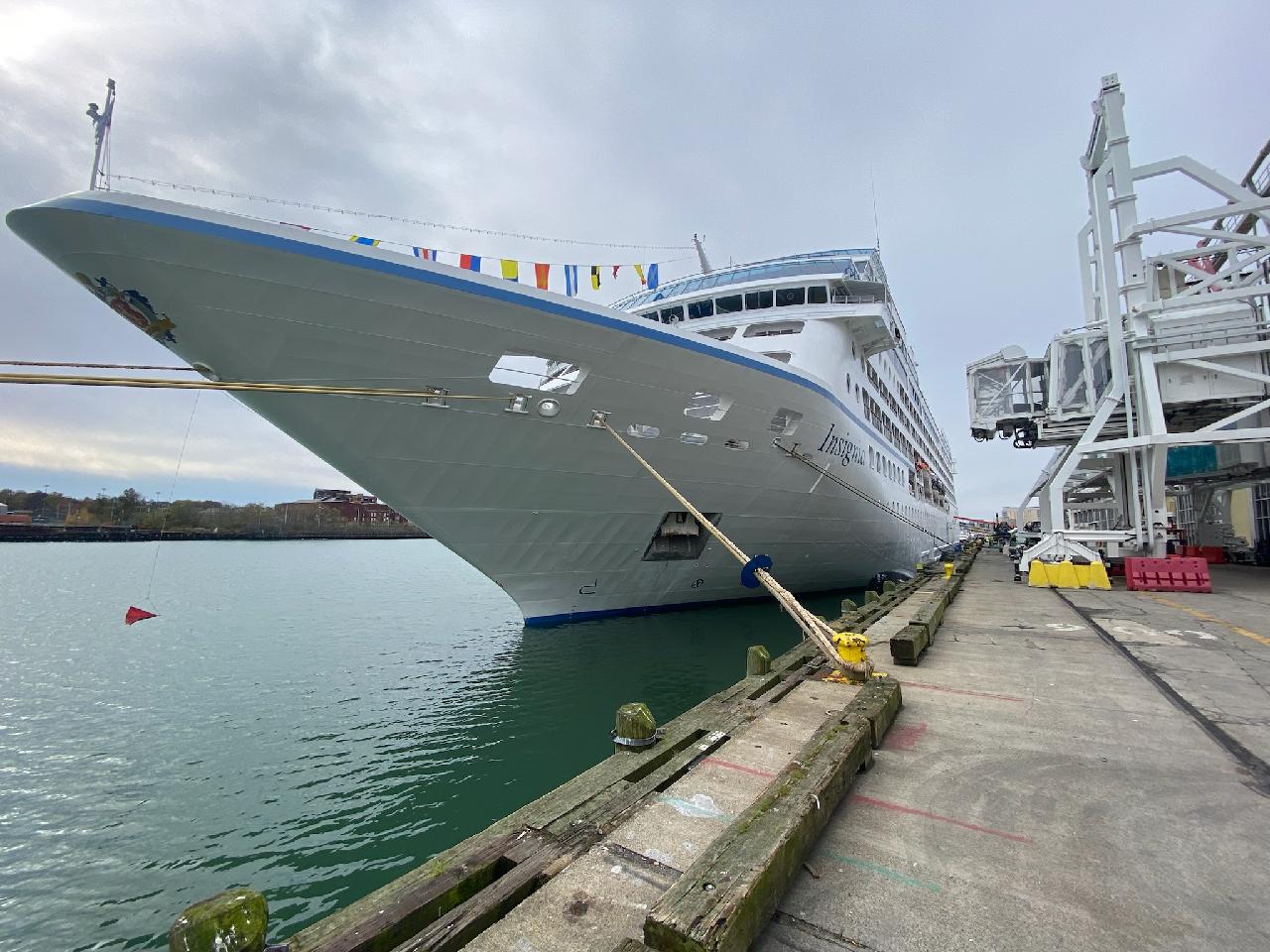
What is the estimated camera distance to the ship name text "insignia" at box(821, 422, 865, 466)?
43.4 feet

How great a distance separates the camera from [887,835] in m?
2.90

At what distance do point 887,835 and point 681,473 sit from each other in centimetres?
817

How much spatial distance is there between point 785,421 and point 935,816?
9.42 m

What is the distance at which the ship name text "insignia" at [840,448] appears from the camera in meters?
13.2

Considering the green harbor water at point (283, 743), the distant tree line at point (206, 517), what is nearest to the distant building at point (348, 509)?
the distant tree line at point (206, 517)

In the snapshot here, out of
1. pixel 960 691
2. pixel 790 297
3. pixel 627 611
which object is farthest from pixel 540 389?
pixel 790 297

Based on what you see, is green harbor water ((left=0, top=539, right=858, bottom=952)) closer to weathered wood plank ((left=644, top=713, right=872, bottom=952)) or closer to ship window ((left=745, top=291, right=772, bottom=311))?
weathered wood plank ((left=644, top=713, right=872, bottom=952))

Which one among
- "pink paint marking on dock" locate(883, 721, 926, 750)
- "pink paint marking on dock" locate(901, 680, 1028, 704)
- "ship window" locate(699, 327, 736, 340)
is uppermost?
"ship window" locate(699, 327, 736, 340)

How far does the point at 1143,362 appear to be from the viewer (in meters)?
15.8

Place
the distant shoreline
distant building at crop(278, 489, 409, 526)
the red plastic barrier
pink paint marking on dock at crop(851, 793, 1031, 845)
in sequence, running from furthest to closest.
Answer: distant building at crop(278, 489, 409, 526) < the distant shoreline < the red plastic barrier < pink paint marking on dock at crop(851, 793, 1031, 845)

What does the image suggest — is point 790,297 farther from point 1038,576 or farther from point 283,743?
point 283,743

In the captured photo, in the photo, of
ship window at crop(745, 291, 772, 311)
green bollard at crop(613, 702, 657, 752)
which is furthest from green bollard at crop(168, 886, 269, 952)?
ship window at crop(745, 291, 772, 311)

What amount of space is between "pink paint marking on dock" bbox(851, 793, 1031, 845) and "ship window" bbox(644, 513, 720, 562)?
8384mm

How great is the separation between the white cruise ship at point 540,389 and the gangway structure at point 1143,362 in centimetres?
650
